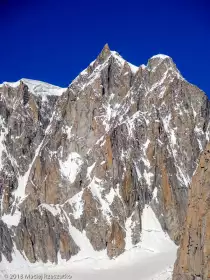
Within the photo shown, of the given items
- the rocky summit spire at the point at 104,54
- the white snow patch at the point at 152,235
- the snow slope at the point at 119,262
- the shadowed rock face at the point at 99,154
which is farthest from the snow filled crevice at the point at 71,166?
the rocky summit spire at the point at 104,54

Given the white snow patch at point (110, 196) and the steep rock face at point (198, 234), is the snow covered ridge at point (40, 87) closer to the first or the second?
the white snow patch at point (110, 196)

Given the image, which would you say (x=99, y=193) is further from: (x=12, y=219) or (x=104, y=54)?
(x=104, y=54)

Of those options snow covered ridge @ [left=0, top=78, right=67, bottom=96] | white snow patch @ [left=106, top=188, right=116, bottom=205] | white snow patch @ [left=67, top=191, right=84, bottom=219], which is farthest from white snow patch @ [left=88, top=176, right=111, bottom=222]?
snow covered ridge @ [left=0, top=78, right=67, bottom=96]

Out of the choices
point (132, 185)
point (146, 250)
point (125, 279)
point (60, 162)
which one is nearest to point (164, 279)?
point (125, 279)

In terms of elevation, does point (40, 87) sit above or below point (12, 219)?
above

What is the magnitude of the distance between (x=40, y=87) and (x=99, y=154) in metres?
41.4

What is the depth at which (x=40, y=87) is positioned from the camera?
567ft

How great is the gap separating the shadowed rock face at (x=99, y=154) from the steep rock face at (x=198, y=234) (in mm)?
73890

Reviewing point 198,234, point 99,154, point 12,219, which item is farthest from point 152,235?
point 198,234

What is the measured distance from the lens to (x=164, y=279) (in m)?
93.2

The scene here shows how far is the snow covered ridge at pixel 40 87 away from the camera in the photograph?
6657 inches

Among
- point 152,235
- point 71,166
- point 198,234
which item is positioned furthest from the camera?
point 71,166

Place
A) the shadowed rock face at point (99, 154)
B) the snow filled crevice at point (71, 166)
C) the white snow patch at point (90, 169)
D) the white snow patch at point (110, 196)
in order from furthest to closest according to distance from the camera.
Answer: the snow filled crevice at point (71, 166), the white snow patch at point (90, 169), the white snow patch at point (110, 196), the shadowed rock face at point (99, 154)

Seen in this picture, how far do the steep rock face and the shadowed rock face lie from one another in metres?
73.9
